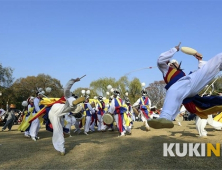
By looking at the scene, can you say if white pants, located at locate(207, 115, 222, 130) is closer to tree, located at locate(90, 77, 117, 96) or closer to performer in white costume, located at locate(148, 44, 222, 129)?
performer in white costume, located at locate(148, 44, 222, 129)

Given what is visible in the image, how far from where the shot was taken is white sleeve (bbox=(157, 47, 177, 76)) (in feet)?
13.8

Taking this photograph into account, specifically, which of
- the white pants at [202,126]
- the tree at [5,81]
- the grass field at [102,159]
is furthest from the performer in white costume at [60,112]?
the tree at [5,81]

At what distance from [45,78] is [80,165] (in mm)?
36204

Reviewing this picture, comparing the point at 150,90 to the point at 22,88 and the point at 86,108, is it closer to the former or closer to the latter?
the point at 22,88

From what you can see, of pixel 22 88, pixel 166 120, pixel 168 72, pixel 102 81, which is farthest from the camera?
pixel 102 81

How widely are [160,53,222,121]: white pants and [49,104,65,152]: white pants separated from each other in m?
3.64

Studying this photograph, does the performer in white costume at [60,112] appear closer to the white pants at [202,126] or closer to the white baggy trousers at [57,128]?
the white baggy trousers at [57,128]

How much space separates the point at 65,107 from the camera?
6.80 metres

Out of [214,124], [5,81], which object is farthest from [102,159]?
[5,81]

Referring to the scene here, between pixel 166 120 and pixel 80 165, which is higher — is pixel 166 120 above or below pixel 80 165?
above

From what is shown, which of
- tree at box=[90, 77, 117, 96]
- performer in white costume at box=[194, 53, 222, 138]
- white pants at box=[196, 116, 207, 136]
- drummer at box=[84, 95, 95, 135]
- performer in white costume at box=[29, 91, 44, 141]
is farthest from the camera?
tree at box=[90, 77, 117, 96]

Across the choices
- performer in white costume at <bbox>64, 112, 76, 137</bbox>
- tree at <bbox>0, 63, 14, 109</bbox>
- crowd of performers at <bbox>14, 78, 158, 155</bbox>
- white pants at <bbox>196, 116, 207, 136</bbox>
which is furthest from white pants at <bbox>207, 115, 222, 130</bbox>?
tree at <bbox>0, 63, 14, 109</bbox>

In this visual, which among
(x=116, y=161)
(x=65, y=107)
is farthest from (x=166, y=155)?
(x=65, y=107)

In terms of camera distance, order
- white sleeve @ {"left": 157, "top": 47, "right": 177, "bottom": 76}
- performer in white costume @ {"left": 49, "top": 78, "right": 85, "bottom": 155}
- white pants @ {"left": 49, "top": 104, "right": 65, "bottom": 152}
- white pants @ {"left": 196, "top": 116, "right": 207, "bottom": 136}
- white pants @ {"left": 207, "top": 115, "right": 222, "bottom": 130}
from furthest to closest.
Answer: white pants @ {"left": 207, "top": 115, "right": 222, "bottom": 130} < white pants @ {"left": 196, "top": 116, "right": 207, "bottom": 136} < white pants @ {"left": 49, "top": 104, "right": 65, "bottom": 152} < performer in white costume @ {"left": 49, "top": 78, "right": 85, "bottom": 155} < white sleeve @ {"left": 157, "top": 47, "right": 177, "bottom": 76}
